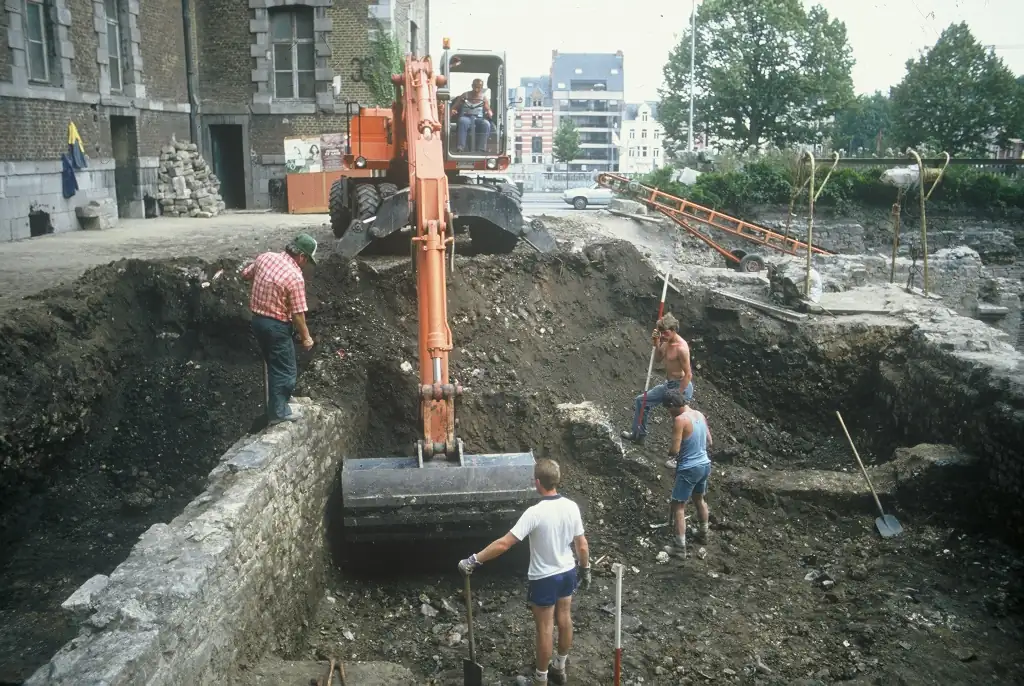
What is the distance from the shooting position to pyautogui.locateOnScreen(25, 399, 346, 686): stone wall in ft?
14.0

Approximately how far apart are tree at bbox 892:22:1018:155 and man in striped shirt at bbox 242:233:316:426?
1139 inches

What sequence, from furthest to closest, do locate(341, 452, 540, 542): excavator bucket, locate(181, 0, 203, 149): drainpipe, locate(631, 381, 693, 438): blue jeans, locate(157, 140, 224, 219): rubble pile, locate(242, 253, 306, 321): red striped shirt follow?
locate(181, 0, 203, 149): drainpipe, locate(157, 140, 224, 219): rubble pile, locate(631, 381, 693, 438): blue jeans, locate(242, 253, 306, 321): red striped shirt, locate(341, 452, 540, 542): excavator bucket

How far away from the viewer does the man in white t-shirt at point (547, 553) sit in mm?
5648

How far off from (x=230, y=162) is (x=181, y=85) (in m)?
2.42

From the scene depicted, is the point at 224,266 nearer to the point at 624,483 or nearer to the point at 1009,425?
the point at 624,483

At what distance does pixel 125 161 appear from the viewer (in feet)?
65.2

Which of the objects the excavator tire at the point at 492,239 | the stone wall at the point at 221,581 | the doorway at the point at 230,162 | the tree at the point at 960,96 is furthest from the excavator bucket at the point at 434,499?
the tree at the point at 960,96

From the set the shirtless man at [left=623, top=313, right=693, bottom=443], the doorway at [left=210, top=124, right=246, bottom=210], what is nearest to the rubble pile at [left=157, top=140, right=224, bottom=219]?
the doorway at [left=210, top=124, right=246, bottom=210]

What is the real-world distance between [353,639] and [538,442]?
9.68 ft

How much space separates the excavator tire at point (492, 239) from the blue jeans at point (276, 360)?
18.9ft

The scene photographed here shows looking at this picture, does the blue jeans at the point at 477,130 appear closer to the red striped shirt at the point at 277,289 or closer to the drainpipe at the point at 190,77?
the red striped shirt at the point at 277,289

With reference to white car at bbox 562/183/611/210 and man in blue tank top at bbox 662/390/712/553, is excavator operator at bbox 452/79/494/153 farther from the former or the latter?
white car at bbox 562/183/611/210

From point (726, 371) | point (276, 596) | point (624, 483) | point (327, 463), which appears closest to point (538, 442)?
point (624, 483)

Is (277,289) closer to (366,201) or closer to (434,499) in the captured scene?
(434,499)
